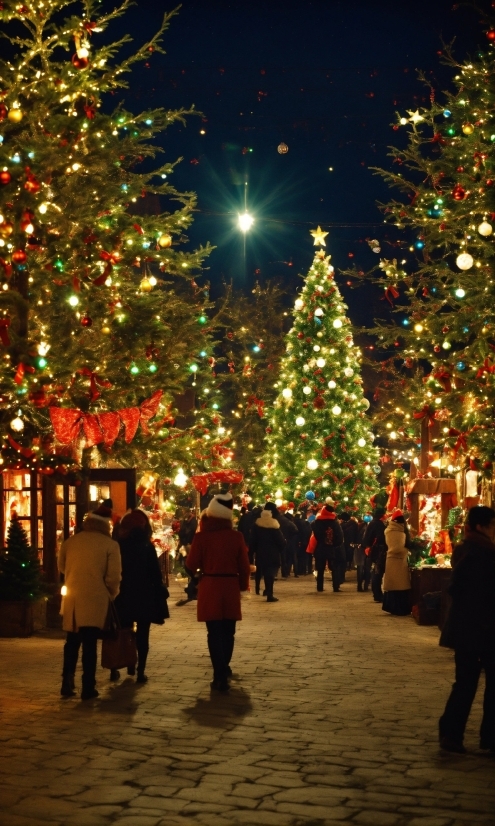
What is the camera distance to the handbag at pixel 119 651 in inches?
476

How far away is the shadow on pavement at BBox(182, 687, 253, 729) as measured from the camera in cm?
999

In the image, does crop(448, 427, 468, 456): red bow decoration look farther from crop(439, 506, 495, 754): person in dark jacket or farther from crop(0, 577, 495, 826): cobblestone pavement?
crop(439, 506, 495, 754): person in dark jacket

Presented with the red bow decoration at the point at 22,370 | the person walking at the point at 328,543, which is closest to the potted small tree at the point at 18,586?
the red bow decoration at the point at 22,370

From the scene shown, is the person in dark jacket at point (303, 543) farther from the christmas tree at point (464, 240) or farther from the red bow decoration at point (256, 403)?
the red bow decoration at point (256, 403)

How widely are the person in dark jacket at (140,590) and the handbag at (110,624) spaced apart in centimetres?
75

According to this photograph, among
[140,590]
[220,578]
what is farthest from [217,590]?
[140,590]

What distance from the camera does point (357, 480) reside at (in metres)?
40.7

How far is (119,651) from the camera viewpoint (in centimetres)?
1211

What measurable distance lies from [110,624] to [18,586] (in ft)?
19.6

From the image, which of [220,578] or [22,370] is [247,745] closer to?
[220,578]

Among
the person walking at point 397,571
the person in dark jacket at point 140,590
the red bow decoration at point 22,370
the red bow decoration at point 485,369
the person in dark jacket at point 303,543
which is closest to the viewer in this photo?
the person in dark jacket at point 140,590

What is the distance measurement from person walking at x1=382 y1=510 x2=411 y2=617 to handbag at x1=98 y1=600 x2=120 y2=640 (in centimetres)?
895

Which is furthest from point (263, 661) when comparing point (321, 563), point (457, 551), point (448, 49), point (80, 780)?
point (321, 563)

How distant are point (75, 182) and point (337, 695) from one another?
9.80 m
